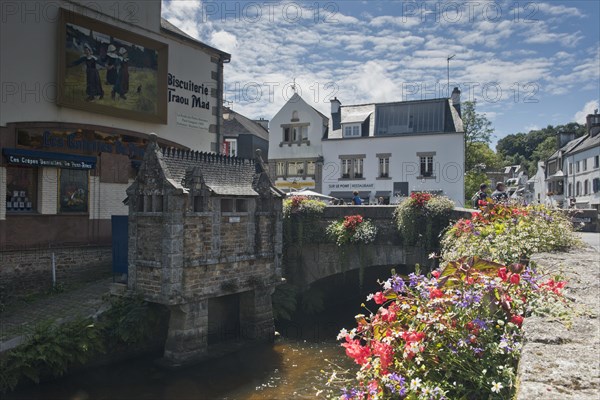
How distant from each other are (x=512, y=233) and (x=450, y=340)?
14.7 ft

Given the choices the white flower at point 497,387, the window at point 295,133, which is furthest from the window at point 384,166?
the white flower at point 497,387

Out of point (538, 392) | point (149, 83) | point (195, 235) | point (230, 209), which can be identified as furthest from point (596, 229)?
point (538, 392)

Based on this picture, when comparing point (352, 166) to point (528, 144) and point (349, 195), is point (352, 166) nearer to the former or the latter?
point (349, 195)

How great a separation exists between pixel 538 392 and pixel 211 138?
18.3 m

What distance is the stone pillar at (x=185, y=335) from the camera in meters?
12.1

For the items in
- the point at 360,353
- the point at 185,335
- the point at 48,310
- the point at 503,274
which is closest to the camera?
the point at 360,353

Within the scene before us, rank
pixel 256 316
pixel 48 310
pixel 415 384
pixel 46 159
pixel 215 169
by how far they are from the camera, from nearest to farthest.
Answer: pixel 415 384 → pixel 48 310 → pixel 215 169 → pixel 46 159 → pixel 256 316

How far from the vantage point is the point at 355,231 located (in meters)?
16.8

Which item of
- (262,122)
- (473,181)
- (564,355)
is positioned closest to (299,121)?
(262,122)

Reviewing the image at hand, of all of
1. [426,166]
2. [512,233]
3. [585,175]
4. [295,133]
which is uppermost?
[295,133]

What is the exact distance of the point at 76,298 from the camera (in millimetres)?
13273

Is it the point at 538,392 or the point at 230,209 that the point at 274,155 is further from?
the point at 538,392

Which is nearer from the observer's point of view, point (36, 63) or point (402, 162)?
point (36, 63)

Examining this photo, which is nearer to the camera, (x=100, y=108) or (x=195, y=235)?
(x=195, y=235)
